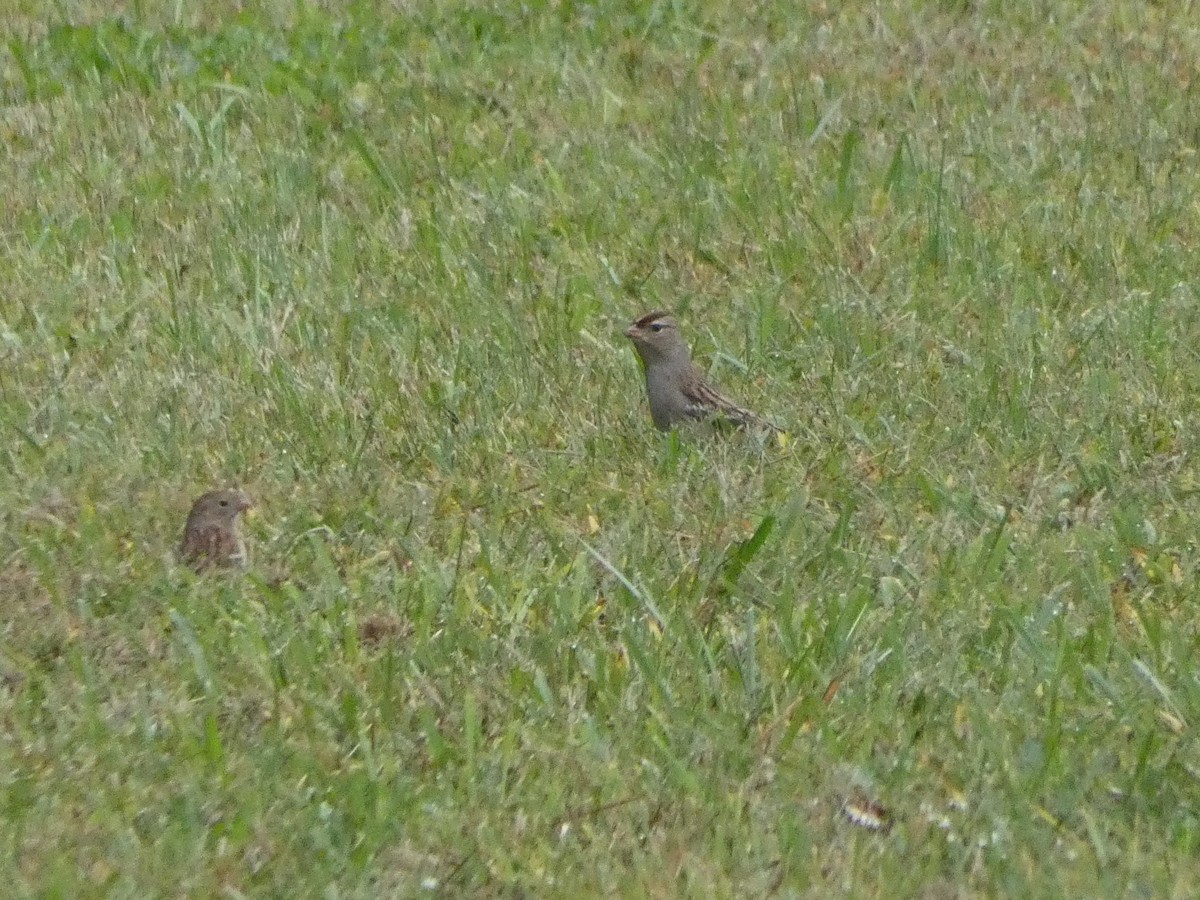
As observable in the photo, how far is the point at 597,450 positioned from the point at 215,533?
52.7 inches

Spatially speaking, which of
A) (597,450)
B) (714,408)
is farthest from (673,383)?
(597,450)

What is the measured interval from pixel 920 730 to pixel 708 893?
87cm

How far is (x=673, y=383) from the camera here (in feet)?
23.6

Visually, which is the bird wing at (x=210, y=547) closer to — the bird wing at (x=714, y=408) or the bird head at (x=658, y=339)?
the bird wing at (x=714, y=408)

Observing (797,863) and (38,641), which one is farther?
(38,641)

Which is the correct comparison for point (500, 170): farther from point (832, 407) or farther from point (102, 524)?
point (102, 524)

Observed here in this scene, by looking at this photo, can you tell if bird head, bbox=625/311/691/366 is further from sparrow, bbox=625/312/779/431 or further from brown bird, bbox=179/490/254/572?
brown bird, bbox=179/490/254/572

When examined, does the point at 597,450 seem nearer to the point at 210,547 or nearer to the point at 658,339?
the point at 658,339

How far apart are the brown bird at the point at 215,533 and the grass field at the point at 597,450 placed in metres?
0.10

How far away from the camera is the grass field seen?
15.4ft

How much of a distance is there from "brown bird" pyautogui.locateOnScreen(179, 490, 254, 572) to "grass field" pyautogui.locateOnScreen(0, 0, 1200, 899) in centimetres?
10

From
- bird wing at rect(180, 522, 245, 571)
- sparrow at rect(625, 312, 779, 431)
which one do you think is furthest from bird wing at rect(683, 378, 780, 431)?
bird wing at rect(180, 522, 245, 571)

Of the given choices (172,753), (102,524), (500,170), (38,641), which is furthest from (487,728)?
(500,170)

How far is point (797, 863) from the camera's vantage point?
4.44 meters
